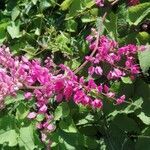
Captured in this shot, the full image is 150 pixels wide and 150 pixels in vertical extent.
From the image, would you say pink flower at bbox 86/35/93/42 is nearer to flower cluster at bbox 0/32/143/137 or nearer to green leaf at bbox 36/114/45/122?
flower cluster at bbox 0/32/143/137

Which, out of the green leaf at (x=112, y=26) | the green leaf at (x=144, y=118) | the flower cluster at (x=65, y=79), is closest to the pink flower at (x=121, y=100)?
the flower cluster at (x=65, y=79)

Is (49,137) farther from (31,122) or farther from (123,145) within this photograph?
(123,145)

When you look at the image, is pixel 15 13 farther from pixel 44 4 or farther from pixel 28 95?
pixel 28 95

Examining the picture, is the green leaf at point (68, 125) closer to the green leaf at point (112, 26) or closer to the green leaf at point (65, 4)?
the green leaf at point (112, 26)

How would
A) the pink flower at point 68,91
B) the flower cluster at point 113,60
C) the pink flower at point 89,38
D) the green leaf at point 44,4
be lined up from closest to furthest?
the pink flower at point 68,91
the flower cluster at point 113,60
the pink flower at point 89,38
the green leaf at point 44,4

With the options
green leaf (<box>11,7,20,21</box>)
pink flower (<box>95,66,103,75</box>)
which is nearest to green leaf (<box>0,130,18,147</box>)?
pink flower (<box>95,66,103,75</box>)

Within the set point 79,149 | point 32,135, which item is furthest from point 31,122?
point 79,149

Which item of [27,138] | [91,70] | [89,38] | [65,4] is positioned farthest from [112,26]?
[27,138]
